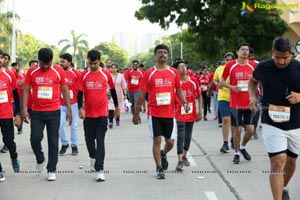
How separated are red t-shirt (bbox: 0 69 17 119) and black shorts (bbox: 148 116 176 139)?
2250 mm

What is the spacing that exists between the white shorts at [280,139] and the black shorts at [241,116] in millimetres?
3095

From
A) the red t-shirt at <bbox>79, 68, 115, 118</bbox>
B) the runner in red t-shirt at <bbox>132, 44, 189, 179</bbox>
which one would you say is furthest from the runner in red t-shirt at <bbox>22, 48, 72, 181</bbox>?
the runner in red t-shirt at <bbox>132, 44, 189, 179</bbox>

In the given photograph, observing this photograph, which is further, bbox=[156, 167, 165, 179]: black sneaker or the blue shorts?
the blue shorts

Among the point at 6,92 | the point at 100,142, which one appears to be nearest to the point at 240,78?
the point at 100,142

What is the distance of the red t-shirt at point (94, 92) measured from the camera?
24.8 feet

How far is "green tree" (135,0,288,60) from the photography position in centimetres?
2481

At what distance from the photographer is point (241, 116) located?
8.59 m

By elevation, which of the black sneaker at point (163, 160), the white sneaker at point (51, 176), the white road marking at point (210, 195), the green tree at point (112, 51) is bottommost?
the white road marking at point (210, 195)

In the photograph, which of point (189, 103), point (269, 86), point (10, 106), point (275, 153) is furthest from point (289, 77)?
point (10, 106)

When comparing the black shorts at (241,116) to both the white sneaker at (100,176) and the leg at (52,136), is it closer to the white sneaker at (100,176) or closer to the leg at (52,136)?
the white sneaker at (100,176)

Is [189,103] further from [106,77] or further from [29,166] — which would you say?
[29,166]

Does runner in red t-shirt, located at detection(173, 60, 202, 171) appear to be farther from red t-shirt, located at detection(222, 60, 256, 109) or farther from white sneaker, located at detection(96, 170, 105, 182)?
white sneaker, located at detection(96, 170, 105, 182)

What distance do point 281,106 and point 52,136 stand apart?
368 cm

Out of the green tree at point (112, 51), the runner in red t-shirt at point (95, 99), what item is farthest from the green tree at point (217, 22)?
the green tree at point (112, 51)
